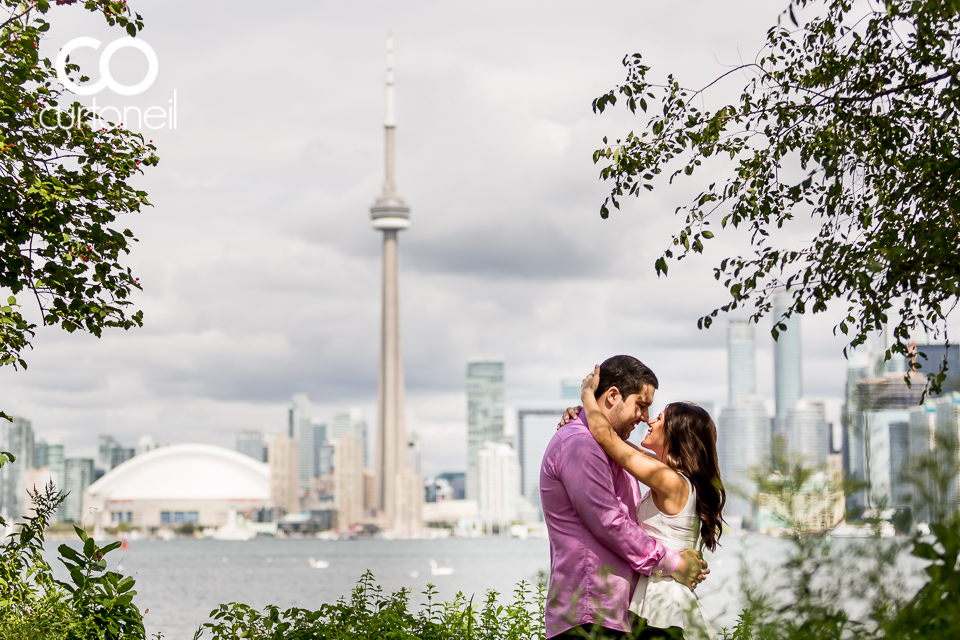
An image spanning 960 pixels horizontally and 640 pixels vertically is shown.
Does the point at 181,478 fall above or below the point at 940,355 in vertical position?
below

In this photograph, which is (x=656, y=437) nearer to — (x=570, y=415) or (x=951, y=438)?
(x=570, y=415)

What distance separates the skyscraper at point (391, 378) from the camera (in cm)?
12331

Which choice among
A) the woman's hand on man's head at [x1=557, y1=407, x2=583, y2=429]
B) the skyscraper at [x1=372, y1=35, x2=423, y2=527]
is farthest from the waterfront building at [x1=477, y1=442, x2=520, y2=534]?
the woman's hand on man's head at [x1=557, y1=407, x2=583, y2=429]

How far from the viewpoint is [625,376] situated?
3.57 metres

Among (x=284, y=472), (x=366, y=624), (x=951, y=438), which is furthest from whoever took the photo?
(x=284, y=472)

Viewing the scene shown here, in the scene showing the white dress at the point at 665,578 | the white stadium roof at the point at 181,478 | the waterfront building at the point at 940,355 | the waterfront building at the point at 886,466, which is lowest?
the white stadium roof at the point at 181,478

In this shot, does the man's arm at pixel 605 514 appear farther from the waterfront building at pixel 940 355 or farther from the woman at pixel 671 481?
the waterfront building at pixel 940 355

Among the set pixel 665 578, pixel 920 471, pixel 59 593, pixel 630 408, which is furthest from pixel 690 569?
pixel 59 593

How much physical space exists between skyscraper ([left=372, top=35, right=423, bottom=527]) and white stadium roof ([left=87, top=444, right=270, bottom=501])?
71.2 ft

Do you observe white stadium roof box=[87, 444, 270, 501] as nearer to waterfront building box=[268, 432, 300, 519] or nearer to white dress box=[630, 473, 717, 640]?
waterfront building box=[268, 432, 300, 519]

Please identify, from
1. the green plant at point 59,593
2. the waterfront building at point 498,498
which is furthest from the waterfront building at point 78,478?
the green plant at point 59,593

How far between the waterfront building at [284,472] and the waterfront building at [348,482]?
6978 mm

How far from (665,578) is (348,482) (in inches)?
6813

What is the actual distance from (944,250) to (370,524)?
16239 centimetres
